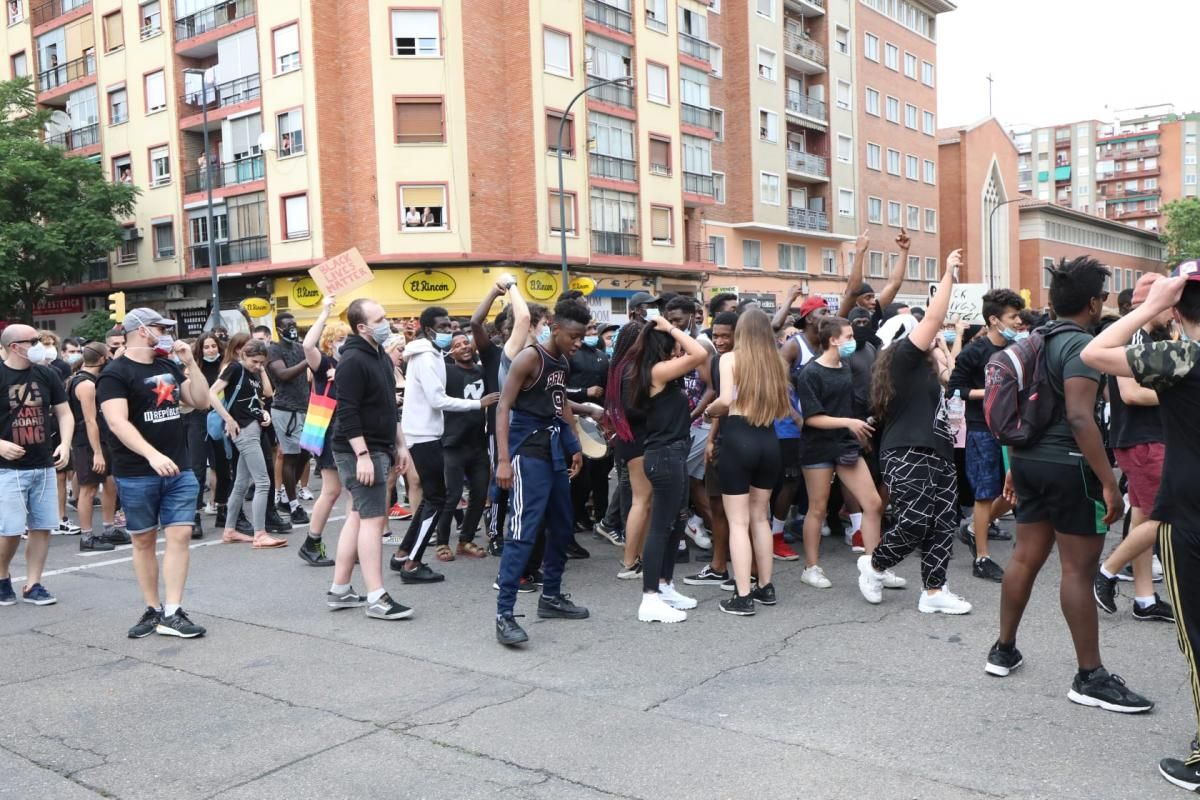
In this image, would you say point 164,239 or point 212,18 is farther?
point 164,239

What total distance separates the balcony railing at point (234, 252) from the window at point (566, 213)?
9.70m

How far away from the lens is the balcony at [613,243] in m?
36.4

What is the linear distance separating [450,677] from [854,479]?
10.8 ft

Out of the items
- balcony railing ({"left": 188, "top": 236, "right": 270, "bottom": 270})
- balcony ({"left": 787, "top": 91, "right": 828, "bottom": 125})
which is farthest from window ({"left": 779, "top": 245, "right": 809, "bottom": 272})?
balcony railing ({"left": 188, "top": 236, "right": 270, "bottom": 270})

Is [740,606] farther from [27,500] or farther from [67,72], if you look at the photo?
[67,72]

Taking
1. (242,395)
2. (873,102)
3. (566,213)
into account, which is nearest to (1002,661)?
(242,395)

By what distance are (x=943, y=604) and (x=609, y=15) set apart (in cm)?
3433

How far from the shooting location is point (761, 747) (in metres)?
4.10

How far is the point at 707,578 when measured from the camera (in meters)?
7.27

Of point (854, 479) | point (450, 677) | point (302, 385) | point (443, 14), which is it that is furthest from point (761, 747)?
point (443, 14)

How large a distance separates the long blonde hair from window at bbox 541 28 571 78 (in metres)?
29.9

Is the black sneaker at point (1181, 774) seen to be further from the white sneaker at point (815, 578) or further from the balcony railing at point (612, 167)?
the balcony railing at point (612, 167)

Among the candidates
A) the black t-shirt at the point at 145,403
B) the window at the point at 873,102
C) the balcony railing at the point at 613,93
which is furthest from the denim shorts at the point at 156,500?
the window at the point at 873,102

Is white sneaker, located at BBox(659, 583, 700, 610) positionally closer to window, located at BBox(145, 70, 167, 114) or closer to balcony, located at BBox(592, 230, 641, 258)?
balcony, located at BBox(592, 230, 641, 258)
